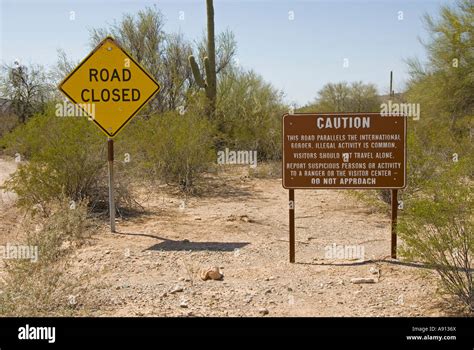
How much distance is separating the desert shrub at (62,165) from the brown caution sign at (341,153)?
14.5 ft

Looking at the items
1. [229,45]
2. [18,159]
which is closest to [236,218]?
[18,159]

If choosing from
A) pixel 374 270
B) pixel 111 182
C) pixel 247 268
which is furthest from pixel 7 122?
pixel 374 270

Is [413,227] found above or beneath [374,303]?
above

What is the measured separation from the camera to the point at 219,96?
71.9 feet

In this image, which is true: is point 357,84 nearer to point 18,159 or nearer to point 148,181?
point 148,181

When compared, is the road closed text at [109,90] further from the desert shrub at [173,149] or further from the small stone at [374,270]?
the desert shrub at [173,149]

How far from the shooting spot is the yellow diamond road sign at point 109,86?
Answer: 8.37 meters

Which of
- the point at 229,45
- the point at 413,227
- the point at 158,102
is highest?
the point at 229,45

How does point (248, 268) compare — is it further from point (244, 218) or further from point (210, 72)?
point (210, 72)

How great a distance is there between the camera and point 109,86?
27.7 feet

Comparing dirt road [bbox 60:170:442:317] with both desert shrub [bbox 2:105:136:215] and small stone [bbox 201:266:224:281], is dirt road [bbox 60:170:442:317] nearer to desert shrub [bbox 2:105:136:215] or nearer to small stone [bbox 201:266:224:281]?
small stone [bbox 201:266:224:281]

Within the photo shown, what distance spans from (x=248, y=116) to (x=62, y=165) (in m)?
12.3

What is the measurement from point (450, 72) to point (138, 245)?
15314 mm

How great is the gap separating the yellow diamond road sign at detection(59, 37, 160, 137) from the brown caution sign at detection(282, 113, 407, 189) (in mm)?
2644
